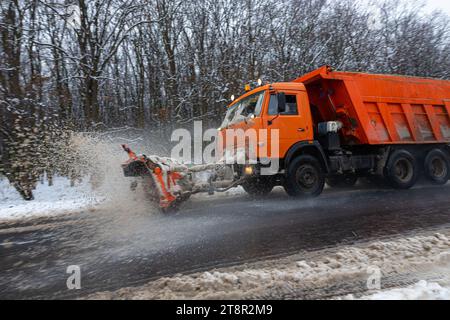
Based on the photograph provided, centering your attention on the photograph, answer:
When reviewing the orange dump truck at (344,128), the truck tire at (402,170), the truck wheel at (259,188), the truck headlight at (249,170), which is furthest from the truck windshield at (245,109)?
the truck tire at (402,170)

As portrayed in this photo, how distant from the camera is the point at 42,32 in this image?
1115 centimetres

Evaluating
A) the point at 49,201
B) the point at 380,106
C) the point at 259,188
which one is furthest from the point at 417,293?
the point at 49,201

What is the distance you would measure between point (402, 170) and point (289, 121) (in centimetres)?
424

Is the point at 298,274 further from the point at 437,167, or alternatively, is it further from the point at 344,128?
the point at 437,167

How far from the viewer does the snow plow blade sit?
18.5 feet

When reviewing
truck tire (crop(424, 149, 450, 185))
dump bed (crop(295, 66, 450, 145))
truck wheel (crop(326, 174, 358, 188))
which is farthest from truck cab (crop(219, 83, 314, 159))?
truck tire (crop(424, 149, 450, 185))

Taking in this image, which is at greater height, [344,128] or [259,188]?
[344,128]

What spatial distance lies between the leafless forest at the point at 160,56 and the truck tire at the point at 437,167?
749 centimetres

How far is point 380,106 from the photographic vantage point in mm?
7777

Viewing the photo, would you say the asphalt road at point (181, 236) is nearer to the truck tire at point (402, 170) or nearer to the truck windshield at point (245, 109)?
the truck tire at point (402, 170)

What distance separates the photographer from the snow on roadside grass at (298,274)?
2.77 metres

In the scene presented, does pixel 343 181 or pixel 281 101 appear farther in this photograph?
pixel 343 181
